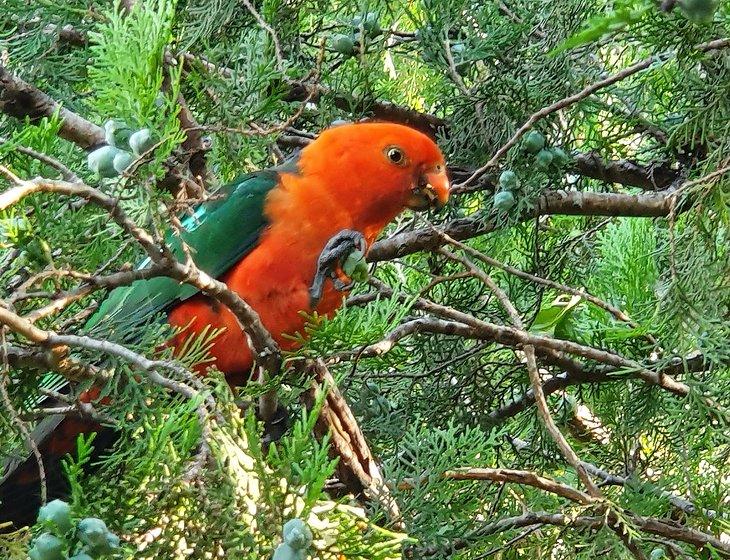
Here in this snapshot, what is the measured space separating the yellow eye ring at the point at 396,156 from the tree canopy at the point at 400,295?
14 cm

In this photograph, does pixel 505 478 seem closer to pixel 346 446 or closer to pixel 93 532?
pixel 346 446

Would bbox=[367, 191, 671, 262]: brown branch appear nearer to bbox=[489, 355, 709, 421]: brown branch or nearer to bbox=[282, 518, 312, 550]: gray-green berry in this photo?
bbox=[489, 355, 709, 421]: brown branch

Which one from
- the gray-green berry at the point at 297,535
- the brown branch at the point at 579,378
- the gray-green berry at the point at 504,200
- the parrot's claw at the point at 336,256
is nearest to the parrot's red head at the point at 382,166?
the gray-green berry at the point at 504,200

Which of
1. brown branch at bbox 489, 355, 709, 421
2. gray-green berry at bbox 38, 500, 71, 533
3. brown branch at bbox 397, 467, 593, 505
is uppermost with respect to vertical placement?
gray-green berry at bbox 38, 500, 71, 533

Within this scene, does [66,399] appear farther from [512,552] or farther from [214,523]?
[512,552]

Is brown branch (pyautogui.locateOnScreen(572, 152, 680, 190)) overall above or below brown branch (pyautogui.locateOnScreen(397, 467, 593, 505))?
above

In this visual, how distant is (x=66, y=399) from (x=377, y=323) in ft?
1.34

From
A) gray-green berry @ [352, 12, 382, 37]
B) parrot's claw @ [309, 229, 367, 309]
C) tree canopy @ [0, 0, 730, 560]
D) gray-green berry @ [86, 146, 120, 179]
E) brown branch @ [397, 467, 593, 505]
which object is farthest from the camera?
gray-green berry @ [352, 12, 382, 37]

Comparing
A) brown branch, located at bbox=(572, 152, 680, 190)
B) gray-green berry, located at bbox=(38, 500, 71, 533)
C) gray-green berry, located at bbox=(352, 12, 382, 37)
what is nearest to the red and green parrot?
gray-green berry, located at bbox=(352, 12, 382, 37)

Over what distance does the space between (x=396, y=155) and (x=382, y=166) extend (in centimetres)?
4

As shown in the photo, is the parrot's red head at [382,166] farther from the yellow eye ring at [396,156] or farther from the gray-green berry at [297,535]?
the gray-green berry at [297,535]

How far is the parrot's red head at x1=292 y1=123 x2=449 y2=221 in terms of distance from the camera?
1.85 m

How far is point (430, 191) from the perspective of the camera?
189 centimetres

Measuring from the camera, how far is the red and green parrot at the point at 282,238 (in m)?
1.50
